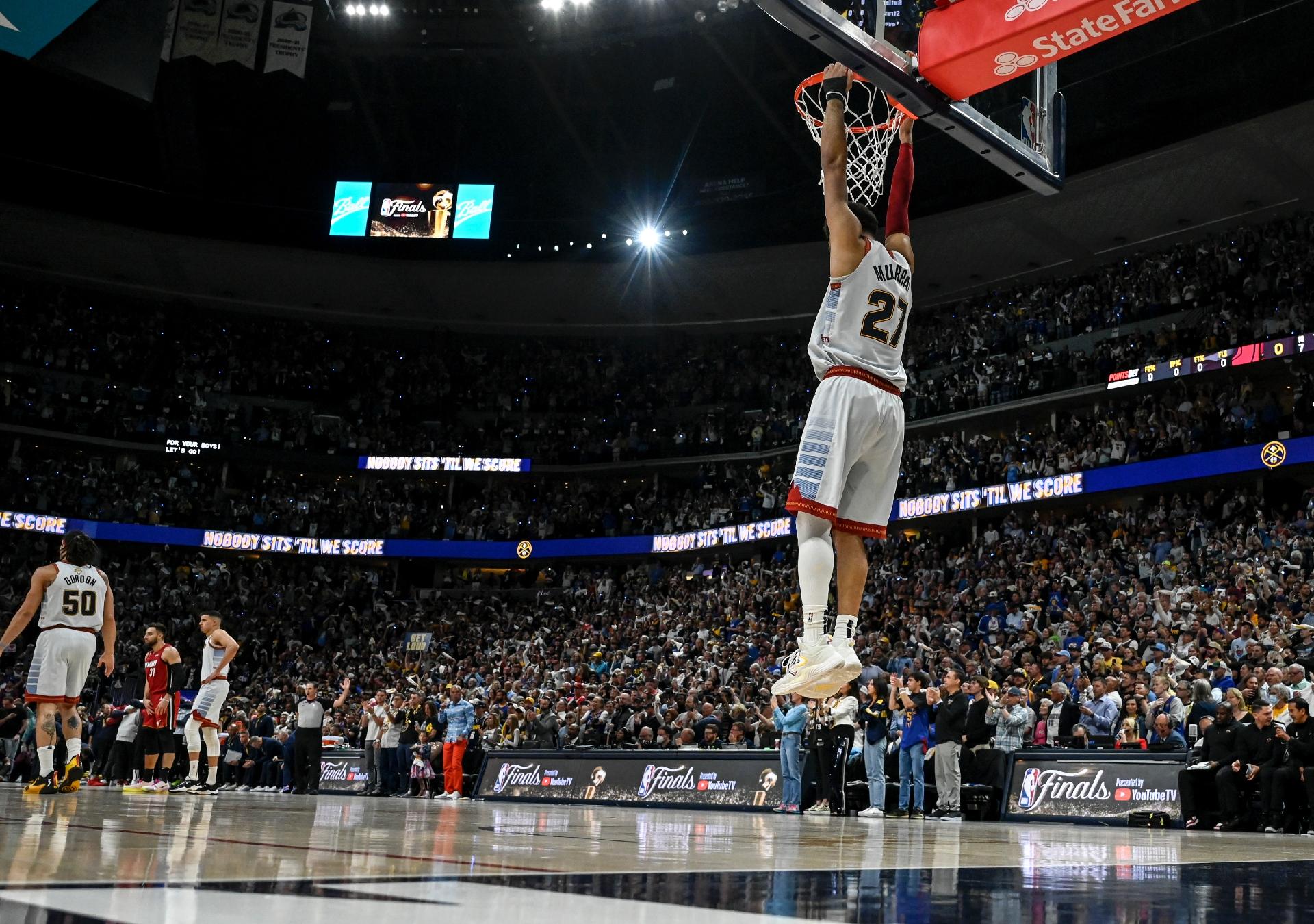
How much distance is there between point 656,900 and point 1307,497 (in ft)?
84.9

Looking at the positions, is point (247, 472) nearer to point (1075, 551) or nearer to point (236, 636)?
point (236, 636)

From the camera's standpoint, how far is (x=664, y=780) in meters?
17.8

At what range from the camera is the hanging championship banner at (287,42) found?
30.8 meters

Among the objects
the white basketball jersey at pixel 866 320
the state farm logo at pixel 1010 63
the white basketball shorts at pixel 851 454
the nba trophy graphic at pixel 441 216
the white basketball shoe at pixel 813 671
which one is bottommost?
the white basketball shoe at pixel 813 671

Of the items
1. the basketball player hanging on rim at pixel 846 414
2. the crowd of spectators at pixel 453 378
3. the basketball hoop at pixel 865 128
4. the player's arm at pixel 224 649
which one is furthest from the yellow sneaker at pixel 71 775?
the crowd of spectators at pixel 453 378

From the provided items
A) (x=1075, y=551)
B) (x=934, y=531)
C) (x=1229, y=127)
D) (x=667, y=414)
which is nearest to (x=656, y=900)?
(x=1075, y=551)

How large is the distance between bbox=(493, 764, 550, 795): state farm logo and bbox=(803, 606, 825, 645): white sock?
14.6 metres

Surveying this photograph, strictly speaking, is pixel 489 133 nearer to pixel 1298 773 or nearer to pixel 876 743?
pixel 876 743

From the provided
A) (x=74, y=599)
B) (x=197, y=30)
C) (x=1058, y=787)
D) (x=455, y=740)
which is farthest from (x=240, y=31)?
(x=1058, y=787)

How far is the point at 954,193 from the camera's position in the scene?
31484 mm

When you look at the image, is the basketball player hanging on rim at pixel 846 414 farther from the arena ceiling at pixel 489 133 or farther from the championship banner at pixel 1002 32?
the arena ceiling at pixel 489 133

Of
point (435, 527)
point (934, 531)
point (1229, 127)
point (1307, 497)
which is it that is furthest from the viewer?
point (435, 527)

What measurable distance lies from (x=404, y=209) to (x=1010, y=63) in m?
31.7

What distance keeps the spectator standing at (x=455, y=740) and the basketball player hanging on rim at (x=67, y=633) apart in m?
10.5
